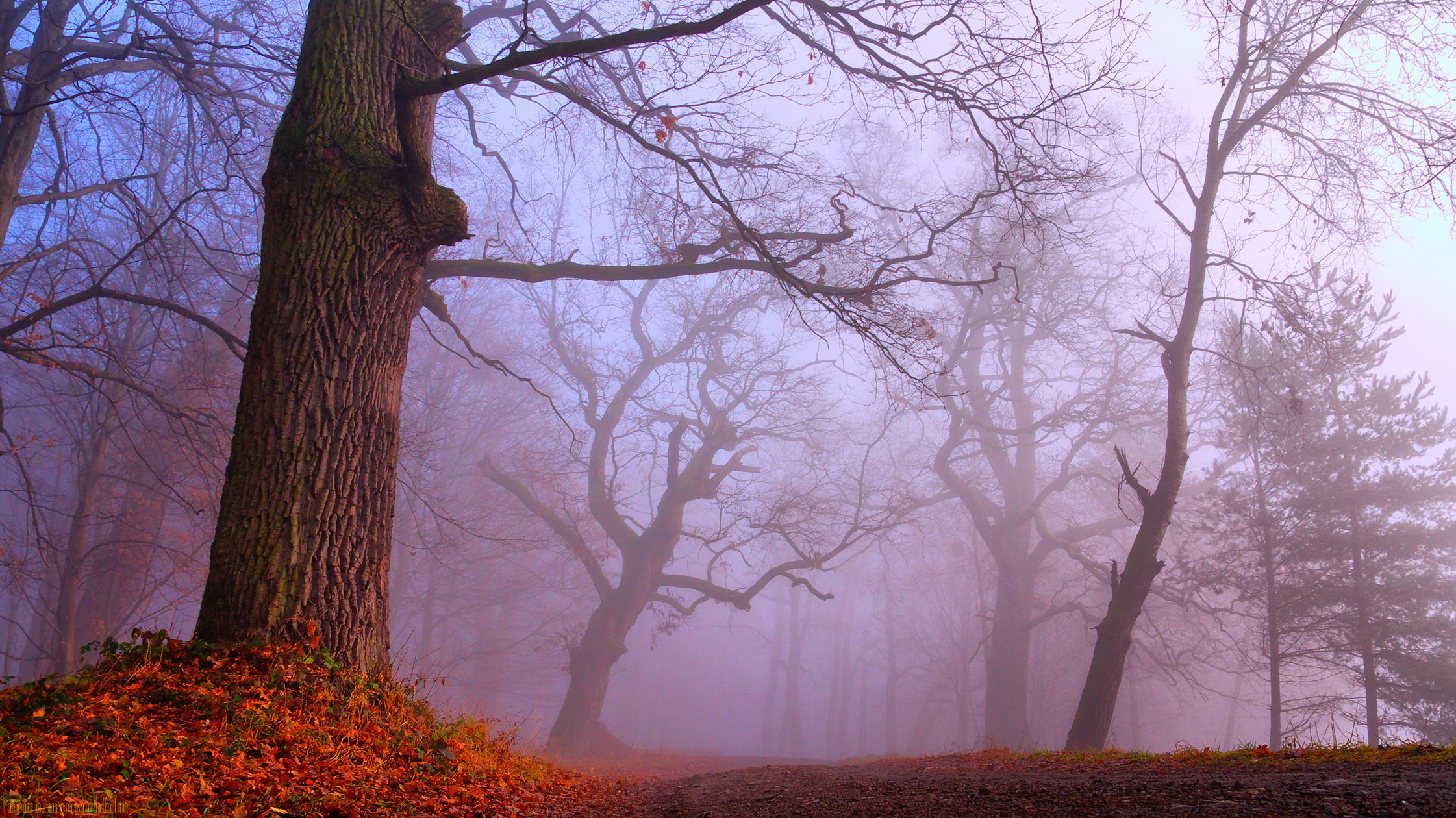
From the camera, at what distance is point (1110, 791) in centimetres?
284

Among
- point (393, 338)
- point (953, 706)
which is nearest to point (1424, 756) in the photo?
point (393, 338)

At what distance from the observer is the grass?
7.82ft

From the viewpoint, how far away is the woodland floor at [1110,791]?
2.27 m

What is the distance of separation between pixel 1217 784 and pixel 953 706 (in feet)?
104

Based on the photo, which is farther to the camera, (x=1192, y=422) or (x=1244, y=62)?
(x=1192, y=422)

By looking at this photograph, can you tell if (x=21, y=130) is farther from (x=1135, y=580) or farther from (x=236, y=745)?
(x=1135, y=580)

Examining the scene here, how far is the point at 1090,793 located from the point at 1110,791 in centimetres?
10

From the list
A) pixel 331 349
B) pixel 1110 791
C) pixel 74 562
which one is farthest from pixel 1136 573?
pixel 74 562

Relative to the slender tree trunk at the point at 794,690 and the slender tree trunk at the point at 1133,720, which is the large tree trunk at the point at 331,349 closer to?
the slender tree trunk at the point at 1133,720

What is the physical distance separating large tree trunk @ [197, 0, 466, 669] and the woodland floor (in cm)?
196

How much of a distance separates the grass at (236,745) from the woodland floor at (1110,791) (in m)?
0.88

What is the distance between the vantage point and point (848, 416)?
25.4 m

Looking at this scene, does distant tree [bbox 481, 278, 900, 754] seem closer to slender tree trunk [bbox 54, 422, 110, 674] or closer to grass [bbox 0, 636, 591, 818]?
slender tree trunk [bbox 54, 422, 110, 674]

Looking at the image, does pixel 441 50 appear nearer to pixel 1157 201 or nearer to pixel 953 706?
pixel 1157 201
